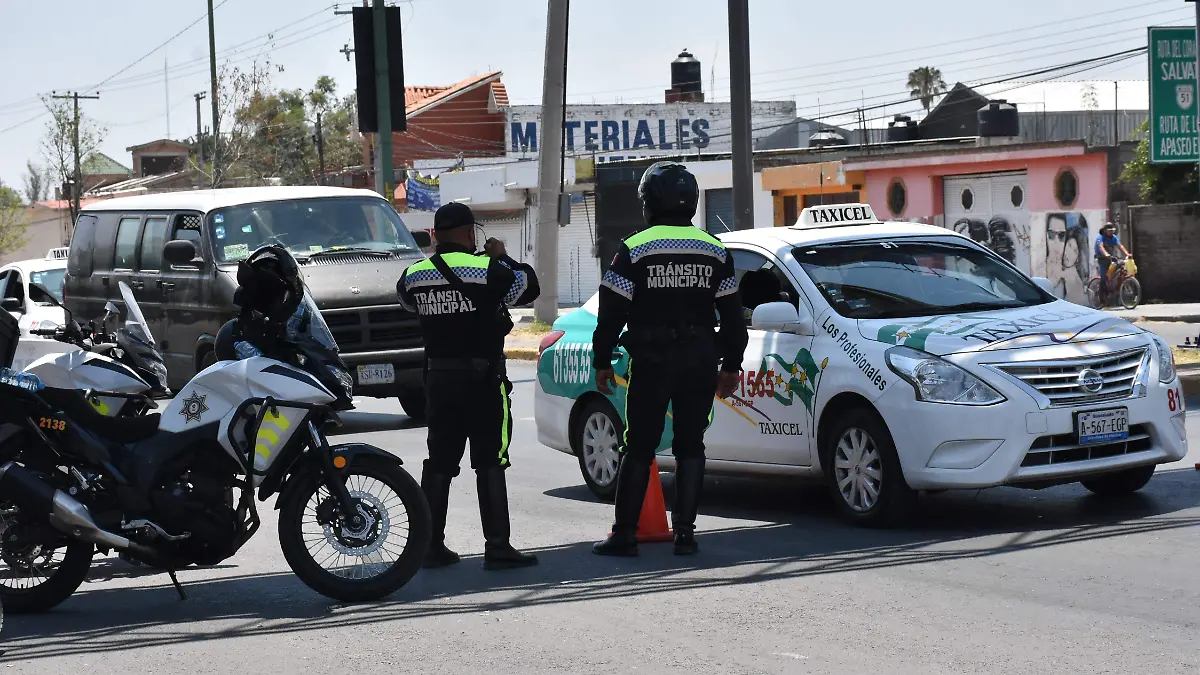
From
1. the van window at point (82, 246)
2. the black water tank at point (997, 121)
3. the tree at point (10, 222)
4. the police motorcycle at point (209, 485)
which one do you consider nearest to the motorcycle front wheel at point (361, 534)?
the police motorcycle at point (209, 485)

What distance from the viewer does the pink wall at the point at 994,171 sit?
31.9 m

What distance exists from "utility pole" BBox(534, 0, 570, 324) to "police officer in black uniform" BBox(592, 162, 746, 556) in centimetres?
1697

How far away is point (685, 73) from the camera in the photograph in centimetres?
7312

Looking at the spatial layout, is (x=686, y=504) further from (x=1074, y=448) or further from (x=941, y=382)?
(x=1074, y=448)

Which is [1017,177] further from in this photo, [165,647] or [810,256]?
[165,647]

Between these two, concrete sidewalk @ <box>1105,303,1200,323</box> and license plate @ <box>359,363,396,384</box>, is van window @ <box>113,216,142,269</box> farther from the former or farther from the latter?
concrete sidewalk @ <box>1105,303,1200,323</box>

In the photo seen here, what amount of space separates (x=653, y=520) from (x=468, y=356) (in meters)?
1.49

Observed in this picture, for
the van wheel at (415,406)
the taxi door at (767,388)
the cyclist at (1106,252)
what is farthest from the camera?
the cyclist at (1106,252)

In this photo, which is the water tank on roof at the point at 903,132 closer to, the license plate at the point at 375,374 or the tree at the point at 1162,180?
the tree at the point at 1162,180

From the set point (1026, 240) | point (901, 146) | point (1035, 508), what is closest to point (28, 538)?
point (1035, 508)

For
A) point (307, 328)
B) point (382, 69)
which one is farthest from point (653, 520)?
point (382, 69)

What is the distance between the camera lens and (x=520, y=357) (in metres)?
24.0

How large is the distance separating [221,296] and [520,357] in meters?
10.1

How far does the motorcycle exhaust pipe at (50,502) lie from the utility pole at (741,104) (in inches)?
497
